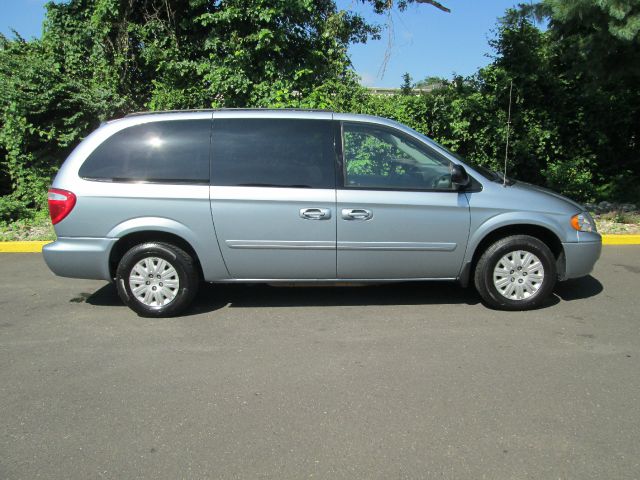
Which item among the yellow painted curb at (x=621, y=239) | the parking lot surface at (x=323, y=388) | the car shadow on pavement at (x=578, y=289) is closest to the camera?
the parking lot surface at (x=323, y=388)

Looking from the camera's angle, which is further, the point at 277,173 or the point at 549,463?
the point at 277,173

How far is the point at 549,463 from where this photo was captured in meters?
2.86

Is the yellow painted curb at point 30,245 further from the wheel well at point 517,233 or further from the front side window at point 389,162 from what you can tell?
the front side window at point 389,162

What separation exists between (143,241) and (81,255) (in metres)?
0.54

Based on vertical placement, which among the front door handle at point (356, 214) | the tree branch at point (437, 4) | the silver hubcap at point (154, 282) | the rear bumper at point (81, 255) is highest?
the tree branch at point (437, 4)

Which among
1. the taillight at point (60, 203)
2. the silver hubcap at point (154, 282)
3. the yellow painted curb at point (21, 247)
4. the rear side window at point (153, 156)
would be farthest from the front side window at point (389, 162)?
the yellow painted curb at point (21, 247)

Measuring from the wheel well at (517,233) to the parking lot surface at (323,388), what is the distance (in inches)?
19.5

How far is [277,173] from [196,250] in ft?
3.30

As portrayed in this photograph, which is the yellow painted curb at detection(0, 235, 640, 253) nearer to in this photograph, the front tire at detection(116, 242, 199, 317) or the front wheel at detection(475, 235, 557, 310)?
the front wheel at detection(475, 235, 557, 310)

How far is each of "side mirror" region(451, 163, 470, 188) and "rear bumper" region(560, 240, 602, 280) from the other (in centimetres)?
110

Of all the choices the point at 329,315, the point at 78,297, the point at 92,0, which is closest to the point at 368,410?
the point at 329,315

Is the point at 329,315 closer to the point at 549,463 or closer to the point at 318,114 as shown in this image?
the point at 318,114

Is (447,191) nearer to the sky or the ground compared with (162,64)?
nearer to the ground

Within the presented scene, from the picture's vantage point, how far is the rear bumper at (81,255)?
4992 mm
